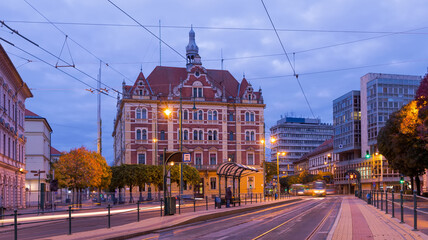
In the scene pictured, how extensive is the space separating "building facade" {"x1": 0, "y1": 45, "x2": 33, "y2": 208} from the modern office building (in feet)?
433

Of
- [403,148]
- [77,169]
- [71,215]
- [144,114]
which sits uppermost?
[144,114]

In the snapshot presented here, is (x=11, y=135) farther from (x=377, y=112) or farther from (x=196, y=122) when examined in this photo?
(x=377, y=112)

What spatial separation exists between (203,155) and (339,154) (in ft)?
156

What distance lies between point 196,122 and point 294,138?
10321cm

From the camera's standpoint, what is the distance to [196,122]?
87125mm

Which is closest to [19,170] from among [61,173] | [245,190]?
[61,173]

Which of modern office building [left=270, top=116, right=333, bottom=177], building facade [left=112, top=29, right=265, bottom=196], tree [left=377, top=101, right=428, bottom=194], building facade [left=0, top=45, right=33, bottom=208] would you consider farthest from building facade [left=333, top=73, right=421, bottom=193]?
modern office building [left=270, top=116, right=333, bottom=177]

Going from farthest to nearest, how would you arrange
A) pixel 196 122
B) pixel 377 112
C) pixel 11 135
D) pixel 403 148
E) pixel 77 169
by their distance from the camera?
pixel 377 112 → pixel 196 122 → pixel 77 169 → pixel 403 148 → pixel 11 135

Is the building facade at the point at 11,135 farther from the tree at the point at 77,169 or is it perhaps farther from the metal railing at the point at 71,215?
the metal railing at the point at 71,215

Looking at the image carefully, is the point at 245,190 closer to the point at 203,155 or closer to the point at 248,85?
the point at 203,155

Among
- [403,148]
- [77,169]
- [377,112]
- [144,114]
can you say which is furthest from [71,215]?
[377,112]

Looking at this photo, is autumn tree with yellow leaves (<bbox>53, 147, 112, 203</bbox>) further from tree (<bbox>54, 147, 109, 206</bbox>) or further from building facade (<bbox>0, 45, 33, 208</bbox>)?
building facade (<bbox>0, 45, 33, 208</bbox>)

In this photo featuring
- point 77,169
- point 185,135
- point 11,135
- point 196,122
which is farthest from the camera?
point 196,122

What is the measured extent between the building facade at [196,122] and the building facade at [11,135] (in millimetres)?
27447
